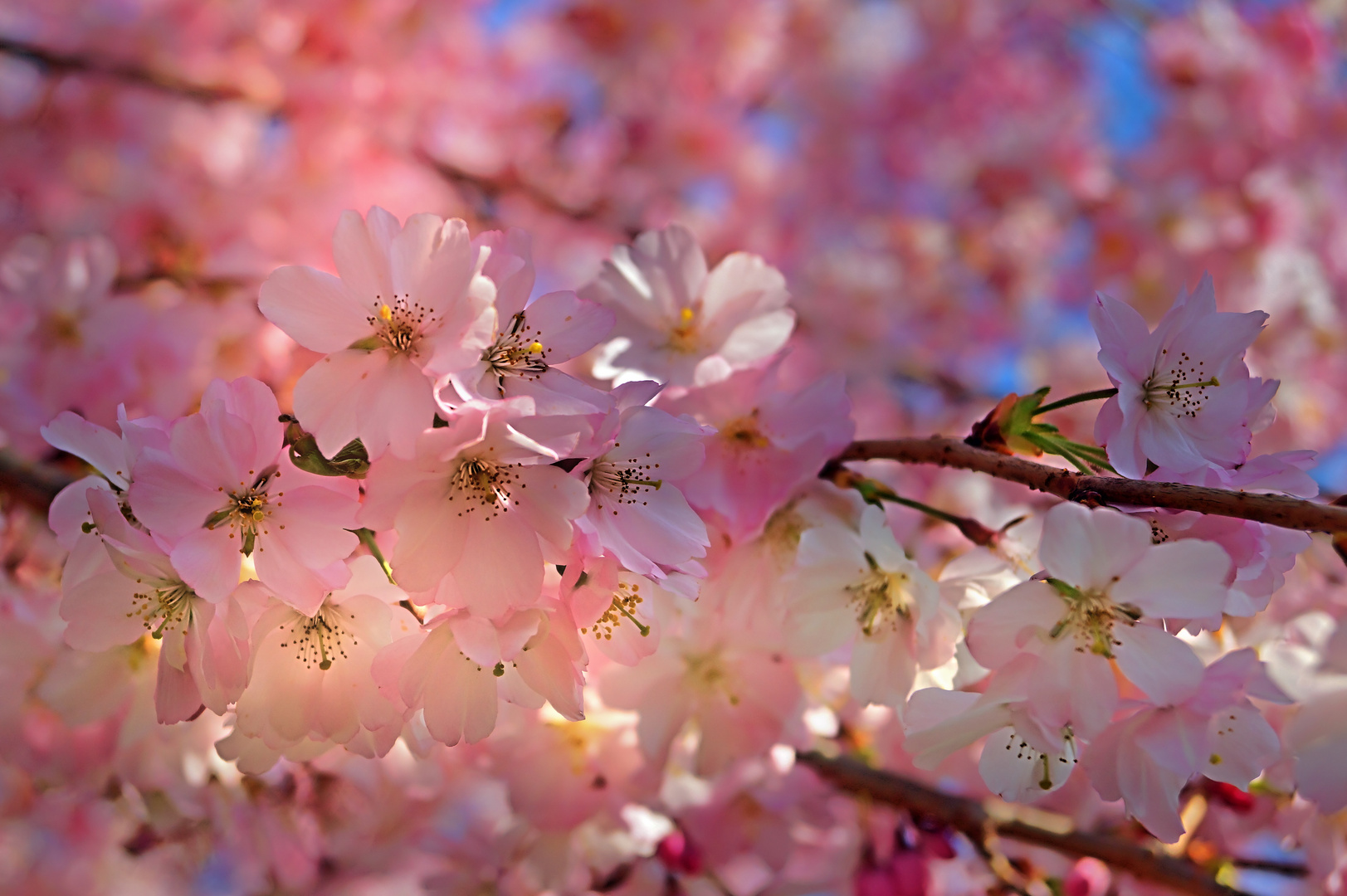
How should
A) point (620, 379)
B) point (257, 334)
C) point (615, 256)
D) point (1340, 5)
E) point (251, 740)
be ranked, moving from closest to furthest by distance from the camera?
point (251, 740), point (620, 379), point (615, 256), point (257, 334), point (1340, 5)

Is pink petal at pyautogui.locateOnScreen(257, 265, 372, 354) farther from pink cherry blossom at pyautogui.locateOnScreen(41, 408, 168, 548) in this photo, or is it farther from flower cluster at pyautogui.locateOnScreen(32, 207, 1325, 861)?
pink cherry blossom at pyautogui.locateOnScreen(41, 408, 168, 548)

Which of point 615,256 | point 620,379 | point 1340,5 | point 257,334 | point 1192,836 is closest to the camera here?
point 620,379

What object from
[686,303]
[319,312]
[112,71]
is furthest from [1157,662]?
[112,71]

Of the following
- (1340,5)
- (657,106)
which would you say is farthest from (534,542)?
(1340,5)

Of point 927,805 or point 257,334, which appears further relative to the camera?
point 257,334

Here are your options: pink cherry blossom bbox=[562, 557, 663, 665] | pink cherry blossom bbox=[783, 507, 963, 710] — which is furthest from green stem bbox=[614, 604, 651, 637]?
pink cherry blossom bbox=[783, 507, 963, 710]

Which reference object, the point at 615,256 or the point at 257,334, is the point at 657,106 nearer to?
the point at 257,334

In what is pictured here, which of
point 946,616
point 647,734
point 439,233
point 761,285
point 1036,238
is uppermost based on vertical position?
point 439,233

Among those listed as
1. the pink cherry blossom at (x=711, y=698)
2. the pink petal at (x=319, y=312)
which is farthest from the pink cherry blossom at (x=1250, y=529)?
the pink petal at (x=319, y=312)
